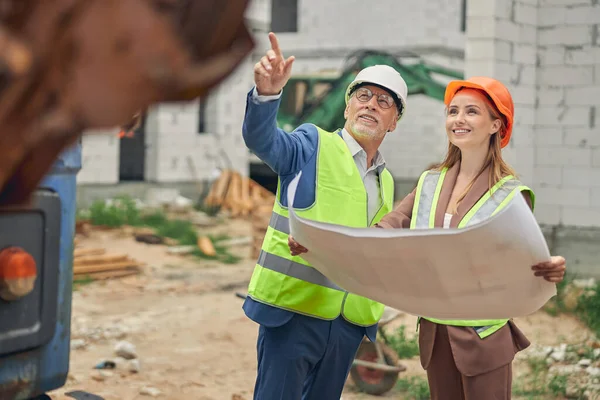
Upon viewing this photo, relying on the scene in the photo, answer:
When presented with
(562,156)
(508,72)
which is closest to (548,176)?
(562,156)

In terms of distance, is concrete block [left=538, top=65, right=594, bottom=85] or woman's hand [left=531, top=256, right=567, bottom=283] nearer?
woman's hand [left=531, top=256, right=567, bottom=283]

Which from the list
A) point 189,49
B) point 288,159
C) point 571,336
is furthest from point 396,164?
point 189,49

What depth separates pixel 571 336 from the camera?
6.97 meters

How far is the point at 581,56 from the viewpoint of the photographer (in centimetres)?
808

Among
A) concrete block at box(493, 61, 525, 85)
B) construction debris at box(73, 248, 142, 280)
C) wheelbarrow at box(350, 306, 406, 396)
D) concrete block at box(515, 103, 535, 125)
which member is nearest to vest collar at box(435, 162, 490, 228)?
wheelbarrow at box(350, 306, 406, 396)

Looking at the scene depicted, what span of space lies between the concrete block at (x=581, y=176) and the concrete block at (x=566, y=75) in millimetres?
890

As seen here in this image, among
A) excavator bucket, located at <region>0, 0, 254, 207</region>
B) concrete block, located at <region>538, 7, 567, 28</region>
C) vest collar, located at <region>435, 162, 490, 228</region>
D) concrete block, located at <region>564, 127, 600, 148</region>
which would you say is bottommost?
vest collar, located at <region>435, 162, 490, 228</region>

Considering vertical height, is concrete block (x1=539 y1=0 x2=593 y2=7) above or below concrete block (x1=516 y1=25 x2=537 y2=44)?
above

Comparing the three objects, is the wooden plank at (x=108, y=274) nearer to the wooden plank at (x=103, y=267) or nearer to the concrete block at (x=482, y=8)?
the wooden plank at (x=103, y=267)

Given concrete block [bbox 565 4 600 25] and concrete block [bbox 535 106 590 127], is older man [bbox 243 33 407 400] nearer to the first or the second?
concrete block [bbox 535 106 590 127]

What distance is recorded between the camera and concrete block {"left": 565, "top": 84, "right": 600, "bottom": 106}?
8031 millimetres

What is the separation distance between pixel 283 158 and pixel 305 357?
2.45 feet

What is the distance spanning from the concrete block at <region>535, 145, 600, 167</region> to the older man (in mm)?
5573

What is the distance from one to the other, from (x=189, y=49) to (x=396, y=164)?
1662 centimetres
